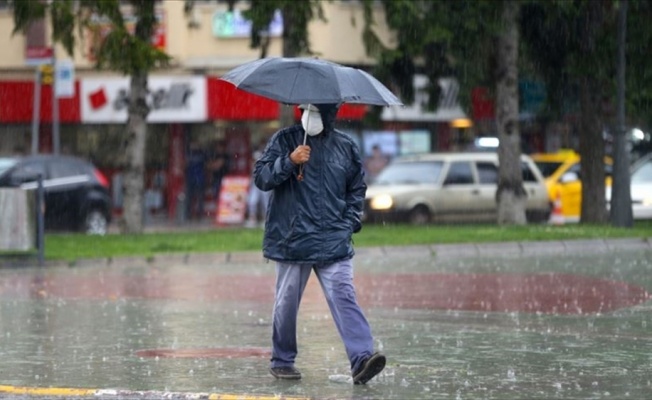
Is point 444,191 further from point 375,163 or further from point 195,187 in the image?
point 195,187

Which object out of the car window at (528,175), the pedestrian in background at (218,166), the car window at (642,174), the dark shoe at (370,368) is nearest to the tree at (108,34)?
the car window at (528,175)

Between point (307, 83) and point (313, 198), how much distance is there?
651 mm

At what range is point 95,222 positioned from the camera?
31.0 metres

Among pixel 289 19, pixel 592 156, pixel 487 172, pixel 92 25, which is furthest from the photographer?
pixel 487 172

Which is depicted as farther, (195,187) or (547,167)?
(195,187)

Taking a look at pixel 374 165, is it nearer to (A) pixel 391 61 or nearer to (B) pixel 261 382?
(A) pixel 391 61

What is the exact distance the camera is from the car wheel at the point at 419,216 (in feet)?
103

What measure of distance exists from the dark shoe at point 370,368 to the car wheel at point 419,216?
22.3 m

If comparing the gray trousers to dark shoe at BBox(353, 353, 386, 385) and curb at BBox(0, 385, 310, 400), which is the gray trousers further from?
curb at BBox(0, 385, 310, 400)

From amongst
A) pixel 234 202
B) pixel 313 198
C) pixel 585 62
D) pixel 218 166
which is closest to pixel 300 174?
pixel 313 198

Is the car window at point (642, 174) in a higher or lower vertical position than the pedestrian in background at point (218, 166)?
higher

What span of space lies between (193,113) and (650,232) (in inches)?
725

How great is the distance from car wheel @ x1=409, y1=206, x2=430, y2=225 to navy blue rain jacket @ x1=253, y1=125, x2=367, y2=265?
869 inches

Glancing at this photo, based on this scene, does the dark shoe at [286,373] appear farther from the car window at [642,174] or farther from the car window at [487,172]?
the car window at [487,172]
